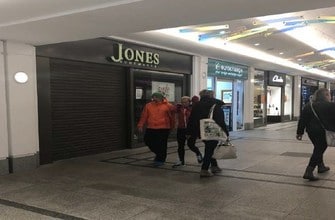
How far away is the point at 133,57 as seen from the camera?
8898 millimetres

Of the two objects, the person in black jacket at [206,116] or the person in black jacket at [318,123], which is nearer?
the person in black jacket at [318,123]

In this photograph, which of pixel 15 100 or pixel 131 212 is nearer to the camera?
pixel 131 212

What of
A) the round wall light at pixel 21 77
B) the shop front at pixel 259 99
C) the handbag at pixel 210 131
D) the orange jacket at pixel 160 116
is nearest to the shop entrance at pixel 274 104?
the shop front at pixel 259 99

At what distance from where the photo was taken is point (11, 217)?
3.99m

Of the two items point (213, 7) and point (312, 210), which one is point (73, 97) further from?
point (312, 210)

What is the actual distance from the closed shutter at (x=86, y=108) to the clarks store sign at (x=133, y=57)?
0.25 metres

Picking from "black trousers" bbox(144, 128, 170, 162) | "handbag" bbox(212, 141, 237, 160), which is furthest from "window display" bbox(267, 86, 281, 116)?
"handbag" bbox(212, 141, 237, 160)

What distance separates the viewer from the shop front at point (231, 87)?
12.5 meters

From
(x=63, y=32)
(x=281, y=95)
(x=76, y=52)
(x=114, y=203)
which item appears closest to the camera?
(x=114, y=203)

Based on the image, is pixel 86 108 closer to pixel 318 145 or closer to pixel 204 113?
pixel 204 113

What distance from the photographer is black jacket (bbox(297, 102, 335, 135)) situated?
541 centimetres

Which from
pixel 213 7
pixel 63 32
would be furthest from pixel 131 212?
pixel 63 32

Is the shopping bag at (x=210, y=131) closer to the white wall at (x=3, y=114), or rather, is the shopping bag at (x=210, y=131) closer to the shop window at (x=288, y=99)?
the white wall at (x=3, y=114)

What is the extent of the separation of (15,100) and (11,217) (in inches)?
111
